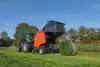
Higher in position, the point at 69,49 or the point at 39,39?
the point at 39,39

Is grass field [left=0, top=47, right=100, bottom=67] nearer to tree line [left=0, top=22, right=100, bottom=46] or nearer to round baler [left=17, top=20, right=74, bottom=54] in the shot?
round baler [left=17, top=20, right=74, bottom=54]

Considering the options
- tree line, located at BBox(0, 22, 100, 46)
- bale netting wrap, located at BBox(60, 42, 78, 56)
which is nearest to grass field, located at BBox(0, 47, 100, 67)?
bale netting wrap, located at BBox(60, 42, 78, 56)

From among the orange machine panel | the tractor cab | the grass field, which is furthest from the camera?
the tractor cab

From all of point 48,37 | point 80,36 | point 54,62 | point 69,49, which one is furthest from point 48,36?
point 80,36

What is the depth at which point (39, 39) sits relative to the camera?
3216cm

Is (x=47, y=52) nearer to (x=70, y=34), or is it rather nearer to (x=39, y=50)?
(x=39, y=50)

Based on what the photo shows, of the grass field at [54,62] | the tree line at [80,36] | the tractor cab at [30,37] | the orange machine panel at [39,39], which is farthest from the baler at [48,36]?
the tree line at [80,36]

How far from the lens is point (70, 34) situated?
5128 inches

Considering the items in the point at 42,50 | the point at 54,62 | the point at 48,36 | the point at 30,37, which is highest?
the point at 30,37

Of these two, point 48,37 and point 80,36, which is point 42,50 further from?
point 80,36

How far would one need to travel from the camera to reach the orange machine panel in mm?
31372

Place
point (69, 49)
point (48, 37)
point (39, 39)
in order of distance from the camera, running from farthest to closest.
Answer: point (39, 39), point (48, 37), point (69, 49)

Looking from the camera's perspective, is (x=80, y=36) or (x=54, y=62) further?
(x=80, y=36)

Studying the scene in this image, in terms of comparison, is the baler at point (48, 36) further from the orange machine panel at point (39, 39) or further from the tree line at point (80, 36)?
the tree line at point (80, 36)
